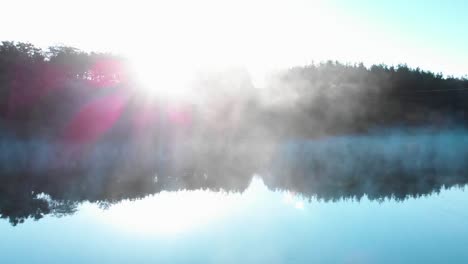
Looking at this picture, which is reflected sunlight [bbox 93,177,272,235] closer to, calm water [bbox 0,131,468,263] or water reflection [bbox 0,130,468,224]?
calm water [bbox 0,131,468,263]

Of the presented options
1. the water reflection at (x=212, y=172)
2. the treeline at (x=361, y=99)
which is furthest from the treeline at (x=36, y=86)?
the treeline at (x=361, y=99)

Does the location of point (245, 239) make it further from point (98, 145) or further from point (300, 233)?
point (98, 145)

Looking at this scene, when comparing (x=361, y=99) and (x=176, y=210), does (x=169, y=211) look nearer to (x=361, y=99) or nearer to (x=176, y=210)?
(x=176, y=210)

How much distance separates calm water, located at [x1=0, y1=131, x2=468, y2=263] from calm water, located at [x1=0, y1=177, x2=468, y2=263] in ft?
0.06

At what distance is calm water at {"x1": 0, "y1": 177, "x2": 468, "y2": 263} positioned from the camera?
4871 millimetres

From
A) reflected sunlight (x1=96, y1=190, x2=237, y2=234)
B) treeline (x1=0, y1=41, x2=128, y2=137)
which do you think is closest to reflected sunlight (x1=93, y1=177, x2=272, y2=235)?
reflected sunlight (x1=96, y1=190, x2=237, y2=234)

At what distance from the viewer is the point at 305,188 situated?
30.0 feet

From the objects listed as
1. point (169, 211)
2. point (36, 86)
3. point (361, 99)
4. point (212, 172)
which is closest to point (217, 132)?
point (212, 172)

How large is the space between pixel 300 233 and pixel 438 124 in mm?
22067

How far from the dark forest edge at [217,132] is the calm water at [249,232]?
904 mm

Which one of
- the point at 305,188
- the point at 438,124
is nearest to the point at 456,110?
the point at 438,124

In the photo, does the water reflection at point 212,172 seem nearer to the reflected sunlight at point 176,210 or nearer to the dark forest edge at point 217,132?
the dark forest edge at point 217,132

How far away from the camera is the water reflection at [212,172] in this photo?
8.31m

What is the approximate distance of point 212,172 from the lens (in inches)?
436
